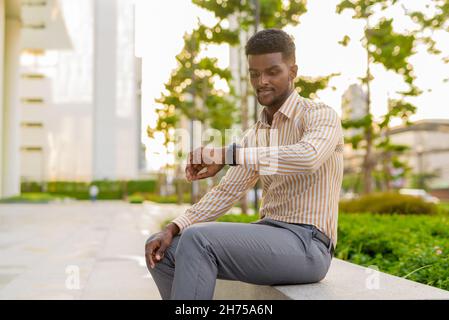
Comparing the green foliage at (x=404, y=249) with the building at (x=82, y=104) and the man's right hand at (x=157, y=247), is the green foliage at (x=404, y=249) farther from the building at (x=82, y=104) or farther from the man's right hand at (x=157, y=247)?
the building at (x=82, y=104)

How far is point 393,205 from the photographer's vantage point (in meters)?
11.0

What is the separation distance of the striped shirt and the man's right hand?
10 cm

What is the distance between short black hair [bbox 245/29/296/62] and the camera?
2381 mm

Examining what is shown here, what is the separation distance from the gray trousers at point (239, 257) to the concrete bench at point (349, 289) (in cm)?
7

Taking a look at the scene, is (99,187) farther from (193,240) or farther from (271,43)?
(193,240)

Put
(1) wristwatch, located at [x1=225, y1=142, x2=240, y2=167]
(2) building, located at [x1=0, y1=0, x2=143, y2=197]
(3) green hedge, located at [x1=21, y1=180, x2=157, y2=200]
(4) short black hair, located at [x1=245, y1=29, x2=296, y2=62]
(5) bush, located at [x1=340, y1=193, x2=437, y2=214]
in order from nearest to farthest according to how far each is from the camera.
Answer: (1) wristwatch, located at [x1=225, y1=142, x2=240, y2=167] → (4) short black hair, located at [x1=245, y1=29, x2=296, y2=62] → (5) bush, located at [x1=340, y1=193, x2=437, y2=214] → (3) green hedge, located at [x1=21, y1=180, x2=157, y2=200] → (2) building, located at [x1=0, y1=0, x2=143, y2=197]

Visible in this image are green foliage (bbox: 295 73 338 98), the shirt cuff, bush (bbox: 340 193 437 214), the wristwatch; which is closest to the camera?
the wristwatch

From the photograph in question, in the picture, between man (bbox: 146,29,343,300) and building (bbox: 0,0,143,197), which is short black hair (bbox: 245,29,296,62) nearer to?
man (bbox: 146,29,343,300)

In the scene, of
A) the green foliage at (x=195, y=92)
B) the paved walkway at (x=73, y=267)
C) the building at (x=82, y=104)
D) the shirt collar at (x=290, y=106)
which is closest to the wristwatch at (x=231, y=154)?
the shirt collar at (x=290, y=106)

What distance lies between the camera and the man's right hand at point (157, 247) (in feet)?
7.92

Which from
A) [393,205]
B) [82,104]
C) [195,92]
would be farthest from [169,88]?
[82,104]

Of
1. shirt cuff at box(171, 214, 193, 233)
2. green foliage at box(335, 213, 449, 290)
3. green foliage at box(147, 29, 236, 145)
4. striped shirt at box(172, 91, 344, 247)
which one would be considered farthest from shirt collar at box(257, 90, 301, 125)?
green foliage at box(147, 29, 236, 145)

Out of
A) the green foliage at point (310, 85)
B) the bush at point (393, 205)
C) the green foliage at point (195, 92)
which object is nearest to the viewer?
the bush at point (393, 205)

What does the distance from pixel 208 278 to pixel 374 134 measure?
13336 mm
